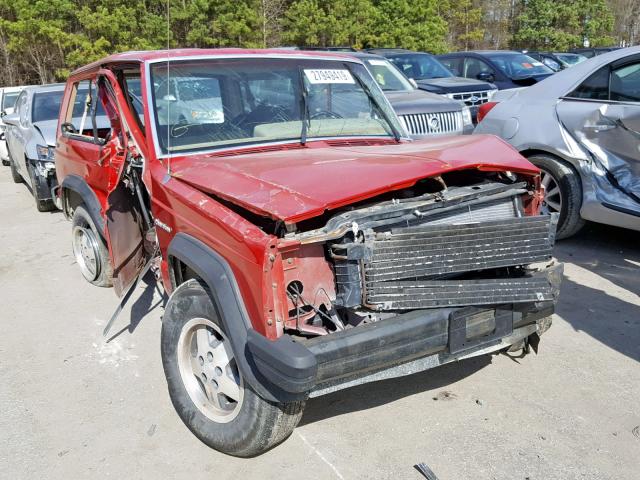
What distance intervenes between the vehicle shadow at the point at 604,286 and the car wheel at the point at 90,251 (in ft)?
12.1

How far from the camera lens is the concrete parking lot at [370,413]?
296cm

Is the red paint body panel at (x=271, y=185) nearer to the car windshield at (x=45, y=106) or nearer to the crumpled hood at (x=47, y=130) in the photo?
the crumpled hood at (x=47, y=130)

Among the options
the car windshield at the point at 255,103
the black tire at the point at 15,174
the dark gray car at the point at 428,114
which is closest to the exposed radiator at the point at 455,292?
the car windshield at the point at 255,103

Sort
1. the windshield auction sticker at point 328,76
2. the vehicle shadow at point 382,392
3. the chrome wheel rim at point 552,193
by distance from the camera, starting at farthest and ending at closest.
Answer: the chrome wheel rim at point 552,193, the windshield auction sticker at point 328,76, the vehicle shadow at point 382,392

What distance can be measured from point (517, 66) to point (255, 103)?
35.5 feet

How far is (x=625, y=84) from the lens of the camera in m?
5.38

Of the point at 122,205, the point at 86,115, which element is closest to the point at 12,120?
the point at 86,115

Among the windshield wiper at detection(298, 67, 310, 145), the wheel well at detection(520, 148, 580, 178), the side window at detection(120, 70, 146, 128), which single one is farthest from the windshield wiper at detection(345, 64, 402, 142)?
the wheel well at detection(520, 148, 580, 178)

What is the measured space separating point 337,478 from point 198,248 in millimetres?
1303

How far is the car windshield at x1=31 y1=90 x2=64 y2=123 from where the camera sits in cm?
902

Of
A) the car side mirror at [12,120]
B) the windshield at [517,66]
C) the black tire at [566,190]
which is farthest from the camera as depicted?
the windshield at [517,66]

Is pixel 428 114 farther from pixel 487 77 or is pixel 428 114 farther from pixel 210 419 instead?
pixel 210 419

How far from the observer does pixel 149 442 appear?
3180 millimetres

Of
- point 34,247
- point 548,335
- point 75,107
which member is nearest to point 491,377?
point 548,335
